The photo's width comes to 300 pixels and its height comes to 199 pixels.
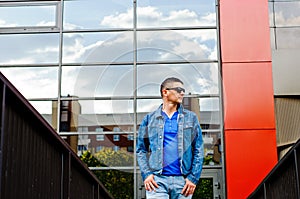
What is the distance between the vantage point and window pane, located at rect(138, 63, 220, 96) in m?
9.37

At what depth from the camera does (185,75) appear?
985cm

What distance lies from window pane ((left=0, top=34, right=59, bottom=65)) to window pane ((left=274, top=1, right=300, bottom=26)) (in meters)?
4.32

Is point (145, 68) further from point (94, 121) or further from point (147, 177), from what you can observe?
point (147, 177)

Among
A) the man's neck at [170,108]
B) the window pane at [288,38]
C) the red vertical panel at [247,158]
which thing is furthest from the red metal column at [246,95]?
the man's neck at [170,108]

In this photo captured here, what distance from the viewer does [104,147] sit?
10.9 metres

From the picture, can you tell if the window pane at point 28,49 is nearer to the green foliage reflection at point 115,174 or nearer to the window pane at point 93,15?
the window pane at point 93,15

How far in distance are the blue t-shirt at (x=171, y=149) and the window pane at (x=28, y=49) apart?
7252 mm

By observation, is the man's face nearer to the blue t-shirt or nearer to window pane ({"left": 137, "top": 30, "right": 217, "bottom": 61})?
the blue t-shirt

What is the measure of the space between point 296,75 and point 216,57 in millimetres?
1529

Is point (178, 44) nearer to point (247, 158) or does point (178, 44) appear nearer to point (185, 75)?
point (185, 75)

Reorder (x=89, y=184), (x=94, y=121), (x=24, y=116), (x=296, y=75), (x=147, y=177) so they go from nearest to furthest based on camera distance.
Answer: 1. (x=24, y=116)
2. (x=147, y=177)
3. (x=89, y=184)
4. (x=296, y=75)
5. (x=94, y=121)

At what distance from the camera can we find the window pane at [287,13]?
34.9 feet

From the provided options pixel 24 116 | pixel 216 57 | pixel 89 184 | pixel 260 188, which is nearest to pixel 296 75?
pixel 216 57

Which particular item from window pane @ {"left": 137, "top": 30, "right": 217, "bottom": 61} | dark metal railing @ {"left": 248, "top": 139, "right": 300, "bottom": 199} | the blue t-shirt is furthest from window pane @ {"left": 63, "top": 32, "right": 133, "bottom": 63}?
the blue t-shirt
